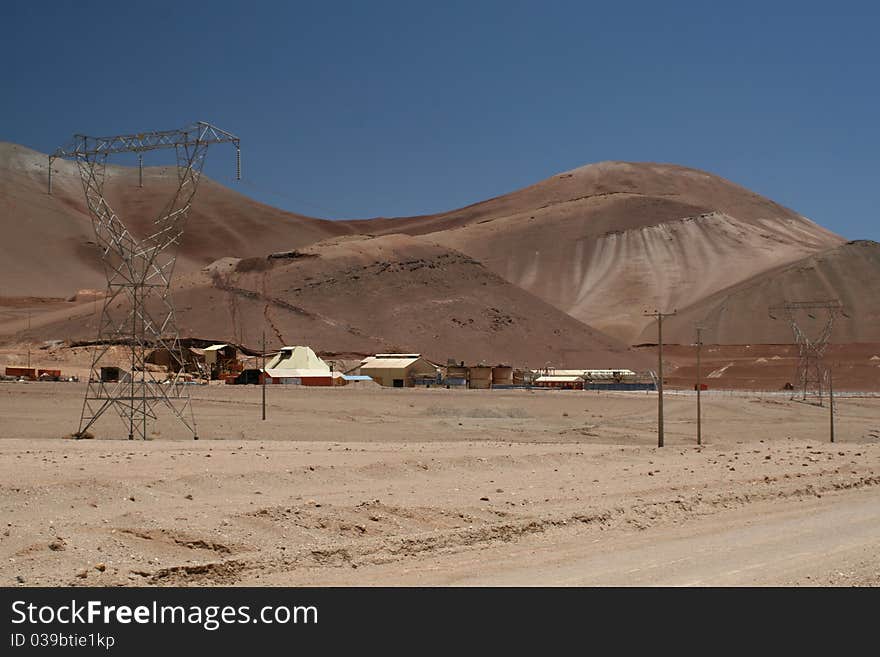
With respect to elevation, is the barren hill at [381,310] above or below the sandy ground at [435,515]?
above

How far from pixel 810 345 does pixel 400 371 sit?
38631mm

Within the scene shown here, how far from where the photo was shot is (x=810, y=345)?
320ft

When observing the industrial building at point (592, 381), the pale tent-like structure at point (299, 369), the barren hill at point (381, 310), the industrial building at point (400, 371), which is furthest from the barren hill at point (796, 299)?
the pale tent-like structure at point (299, 369)

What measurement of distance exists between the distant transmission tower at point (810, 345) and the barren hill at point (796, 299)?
204 centimetres

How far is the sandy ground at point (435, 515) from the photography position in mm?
14195

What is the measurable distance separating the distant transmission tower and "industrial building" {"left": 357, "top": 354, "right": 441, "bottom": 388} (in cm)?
3212

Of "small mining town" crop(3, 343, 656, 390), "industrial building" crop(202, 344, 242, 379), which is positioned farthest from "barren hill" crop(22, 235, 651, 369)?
"small mining town" crop(3, 343, 656, 390)

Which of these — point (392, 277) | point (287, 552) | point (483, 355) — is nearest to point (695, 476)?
point (287, 552)

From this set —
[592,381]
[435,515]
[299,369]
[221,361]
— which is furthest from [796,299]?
[435,515]

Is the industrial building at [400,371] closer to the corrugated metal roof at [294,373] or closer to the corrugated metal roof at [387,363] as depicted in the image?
the corrugated metal roof at [387,363]

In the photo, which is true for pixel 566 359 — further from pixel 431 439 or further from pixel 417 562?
pixel 417 562

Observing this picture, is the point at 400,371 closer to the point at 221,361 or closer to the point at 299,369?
the point at 299,369

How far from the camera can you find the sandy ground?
Answer: 14195 millimetres

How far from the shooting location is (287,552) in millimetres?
15430
